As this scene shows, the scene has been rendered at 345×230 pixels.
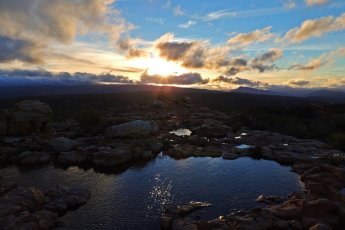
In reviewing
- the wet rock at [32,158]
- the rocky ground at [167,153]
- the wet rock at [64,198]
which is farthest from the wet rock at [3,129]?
the wet rock at [64,198]

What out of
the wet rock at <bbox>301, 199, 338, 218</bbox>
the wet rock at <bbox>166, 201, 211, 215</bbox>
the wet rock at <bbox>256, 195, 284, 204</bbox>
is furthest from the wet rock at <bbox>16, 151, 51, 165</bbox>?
the wet rock at <bbox>301, 199, 338, 218</bbox>

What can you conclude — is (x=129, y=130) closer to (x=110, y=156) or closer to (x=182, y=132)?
(x=110, y=156)

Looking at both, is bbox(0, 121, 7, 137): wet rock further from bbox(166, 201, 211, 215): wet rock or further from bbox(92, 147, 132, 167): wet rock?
bbox(166, 201, 211, 215): wet rock

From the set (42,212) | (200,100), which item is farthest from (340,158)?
(200,100)

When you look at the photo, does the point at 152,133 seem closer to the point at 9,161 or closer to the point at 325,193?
the point at 9,161

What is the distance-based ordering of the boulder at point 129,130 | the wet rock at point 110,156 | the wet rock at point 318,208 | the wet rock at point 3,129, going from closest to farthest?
the wet rock at point 318,208 < the wet rock at point 110,156 < the boulder at point 129,130 < the wet rock at point 3,129

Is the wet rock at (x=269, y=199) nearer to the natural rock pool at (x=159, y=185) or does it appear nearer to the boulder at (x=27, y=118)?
the natural rock pool at (x=159, y=185)
